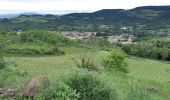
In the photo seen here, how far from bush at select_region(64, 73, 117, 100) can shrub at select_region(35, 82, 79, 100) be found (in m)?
1.21

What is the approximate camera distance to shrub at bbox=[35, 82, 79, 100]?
17.2 meters

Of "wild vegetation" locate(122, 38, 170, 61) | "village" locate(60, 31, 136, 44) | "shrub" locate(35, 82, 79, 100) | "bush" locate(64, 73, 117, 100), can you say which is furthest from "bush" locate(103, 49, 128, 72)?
"village" locate(60, 31, 136, 44)

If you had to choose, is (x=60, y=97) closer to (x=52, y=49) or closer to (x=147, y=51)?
(x=52, y=49)

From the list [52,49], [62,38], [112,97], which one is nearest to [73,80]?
[112,97]

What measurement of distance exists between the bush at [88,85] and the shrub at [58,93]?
47.8 inches

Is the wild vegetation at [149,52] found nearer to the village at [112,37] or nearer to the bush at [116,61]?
the bush at [116,61]

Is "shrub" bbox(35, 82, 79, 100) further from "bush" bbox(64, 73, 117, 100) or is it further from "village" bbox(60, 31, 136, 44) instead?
"village" bbox(60, 31, 136, 44)

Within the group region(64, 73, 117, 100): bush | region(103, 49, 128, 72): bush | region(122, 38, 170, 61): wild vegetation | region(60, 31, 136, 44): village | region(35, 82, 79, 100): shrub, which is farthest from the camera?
region(60, 31, 136, 44): village

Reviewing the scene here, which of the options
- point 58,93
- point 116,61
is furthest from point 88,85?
point 116,61

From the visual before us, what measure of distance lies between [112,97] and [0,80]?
264 inches

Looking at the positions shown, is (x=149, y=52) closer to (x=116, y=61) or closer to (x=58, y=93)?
(x=116, y=61)

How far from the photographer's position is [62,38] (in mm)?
121500

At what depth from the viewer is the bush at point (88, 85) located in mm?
18984

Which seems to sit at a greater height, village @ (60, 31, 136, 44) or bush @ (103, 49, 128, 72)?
bush @ (103, 49, 128, 72)
